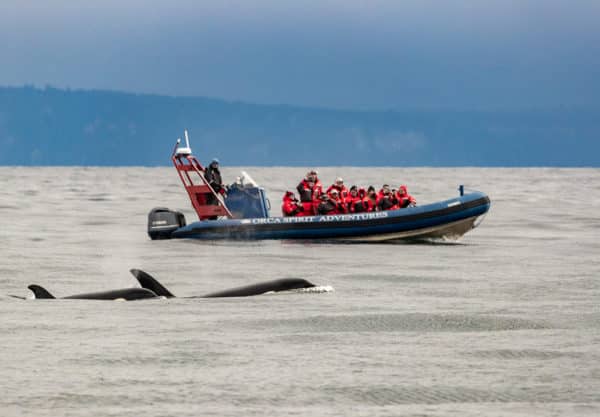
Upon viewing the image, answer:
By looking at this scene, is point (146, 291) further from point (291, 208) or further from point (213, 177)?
point (213, 177)

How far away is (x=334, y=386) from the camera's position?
31.1 ft

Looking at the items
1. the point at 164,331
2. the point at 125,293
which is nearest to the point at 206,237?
the point at 125,293

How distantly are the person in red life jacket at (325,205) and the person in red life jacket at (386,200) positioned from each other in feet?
4.42

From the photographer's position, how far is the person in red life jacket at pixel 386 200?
3319 centimetres

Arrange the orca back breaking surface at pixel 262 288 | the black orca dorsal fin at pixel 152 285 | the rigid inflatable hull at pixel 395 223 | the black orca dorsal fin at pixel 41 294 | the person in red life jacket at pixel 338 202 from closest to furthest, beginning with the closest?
the black orca dorsal fin at pixel 41 294 → the black orca dorsal fin at pixel 152 285 → the orca back breaking surface at pixel 262 288 → the rigid inflatable hull at pixel 395 223 → the person in red life jacket at pixel 338 202

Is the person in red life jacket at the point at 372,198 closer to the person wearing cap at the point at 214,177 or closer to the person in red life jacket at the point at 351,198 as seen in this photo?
the person in red life jacket at the point at 351,198

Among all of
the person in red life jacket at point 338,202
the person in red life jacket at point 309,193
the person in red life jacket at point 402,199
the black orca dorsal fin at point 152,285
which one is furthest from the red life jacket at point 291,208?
the black orca dorsal fin at point 152,285

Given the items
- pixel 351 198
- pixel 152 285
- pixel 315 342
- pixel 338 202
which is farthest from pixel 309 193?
pixel 315 342

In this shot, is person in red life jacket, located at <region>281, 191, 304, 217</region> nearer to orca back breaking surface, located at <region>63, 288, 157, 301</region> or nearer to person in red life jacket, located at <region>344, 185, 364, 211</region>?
person in red life jacket, located at <region>344, 185, 364, 211</region>

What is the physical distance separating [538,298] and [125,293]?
20.2 feet

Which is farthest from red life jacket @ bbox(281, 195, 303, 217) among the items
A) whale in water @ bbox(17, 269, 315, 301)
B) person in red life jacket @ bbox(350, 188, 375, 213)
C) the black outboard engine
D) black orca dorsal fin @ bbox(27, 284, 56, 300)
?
black orca dorsal fin @ bbox(27, 284, 56, 300)

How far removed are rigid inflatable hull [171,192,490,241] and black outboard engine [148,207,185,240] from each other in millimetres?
3703

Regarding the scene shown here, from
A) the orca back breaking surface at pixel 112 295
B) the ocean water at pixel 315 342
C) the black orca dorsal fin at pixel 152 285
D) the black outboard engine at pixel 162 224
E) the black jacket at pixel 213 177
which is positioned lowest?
the ocean water at pixel 315 342

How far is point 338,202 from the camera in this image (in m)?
33.2
